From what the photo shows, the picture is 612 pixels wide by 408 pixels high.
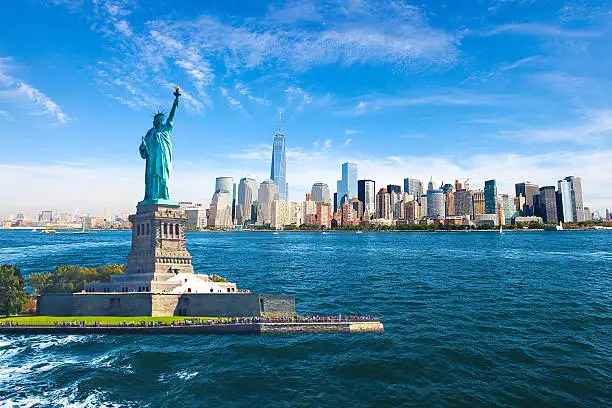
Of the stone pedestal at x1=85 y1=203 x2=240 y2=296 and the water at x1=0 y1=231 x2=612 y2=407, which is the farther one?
the stone pedestal at x1=85 y1=203 x2=240 y2=296

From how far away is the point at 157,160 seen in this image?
6331 cm

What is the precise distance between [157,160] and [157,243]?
41.2 ft

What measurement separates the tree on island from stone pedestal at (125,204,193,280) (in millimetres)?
12476

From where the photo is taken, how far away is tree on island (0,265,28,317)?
170 ft

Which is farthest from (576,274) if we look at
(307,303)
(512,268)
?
(307,303)

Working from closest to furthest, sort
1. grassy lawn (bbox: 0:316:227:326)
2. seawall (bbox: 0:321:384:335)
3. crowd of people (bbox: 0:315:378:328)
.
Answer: seawall (bbox: 0:321:384:335), crowd of people (bbox: 0:315:378:328), grassy lawn (bbox: 0:316:227:326)

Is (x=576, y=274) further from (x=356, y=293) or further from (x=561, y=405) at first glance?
(x=561, y=405)

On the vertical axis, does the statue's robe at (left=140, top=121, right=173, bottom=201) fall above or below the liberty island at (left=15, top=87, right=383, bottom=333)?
above

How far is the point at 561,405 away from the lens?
1232 inches

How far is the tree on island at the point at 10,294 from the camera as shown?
5178cm

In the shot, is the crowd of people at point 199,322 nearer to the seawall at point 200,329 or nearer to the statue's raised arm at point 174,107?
the seawall at point 200,329

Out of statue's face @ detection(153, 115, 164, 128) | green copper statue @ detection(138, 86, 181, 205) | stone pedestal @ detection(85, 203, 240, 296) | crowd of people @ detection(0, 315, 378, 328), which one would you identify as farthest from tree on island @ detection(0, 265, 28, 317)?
statue's face @ detection(153, 115, 164, 128)

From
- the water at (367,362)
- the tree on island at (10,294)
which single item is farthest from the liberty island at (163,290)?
the water at (367,362)

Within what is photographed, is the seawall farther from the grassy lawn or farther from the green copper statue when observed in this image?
the green copper statue
